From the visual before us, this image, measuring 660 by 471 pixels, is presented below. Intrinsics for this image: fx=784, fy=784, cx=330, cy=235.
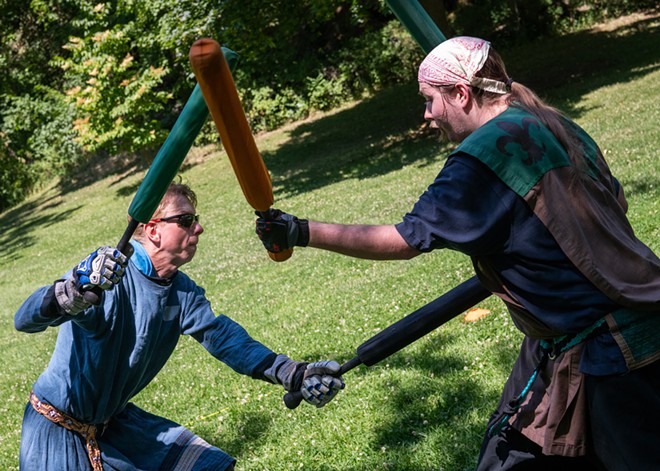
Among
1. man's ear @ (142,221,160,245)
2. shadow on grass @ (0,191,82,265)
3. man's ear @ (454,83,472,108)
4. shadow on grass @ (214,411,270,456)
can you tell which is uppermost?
man's ear @ (454,83,472,108)

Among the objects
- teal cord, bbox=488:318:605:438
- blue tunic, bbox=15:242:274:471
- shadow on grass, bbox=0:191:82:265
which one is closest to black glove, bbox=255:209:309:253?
blue tunic, bbox=15:242:274:471

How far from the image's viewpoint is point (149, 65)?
2466cm

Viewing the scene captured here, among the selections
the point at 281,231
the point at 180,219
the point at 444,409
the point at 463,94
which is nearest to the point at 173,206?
the point at 180,219

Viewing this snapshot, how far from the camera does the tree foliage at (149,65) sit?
21312mm

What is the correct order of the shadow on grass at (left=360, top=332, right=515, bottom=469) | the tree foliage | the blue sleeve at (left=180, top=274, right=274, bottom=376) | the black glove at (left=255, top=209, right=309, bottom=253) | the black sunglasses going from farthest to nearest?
the tree foliage, the shadow on grass at (left=360, top=332, right=515, bottom=469), the blue sleeve at (left=180, top=274, right=274, bottom=376), the black sunglasses, the black glove at (left=255, top=209, right=309, bottom=253)

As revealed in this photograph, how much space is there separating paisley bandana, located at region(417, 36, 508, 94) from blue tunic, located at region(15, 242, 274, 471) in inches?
61.8

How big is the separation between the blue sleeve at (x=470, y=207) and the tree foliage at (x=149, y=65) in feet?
50.9

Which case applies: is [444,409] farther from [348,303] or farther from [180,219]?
[348,303]

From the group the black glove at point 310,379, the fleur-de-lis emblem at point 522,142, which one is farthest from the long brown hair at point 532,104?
the black glove at point 310,379

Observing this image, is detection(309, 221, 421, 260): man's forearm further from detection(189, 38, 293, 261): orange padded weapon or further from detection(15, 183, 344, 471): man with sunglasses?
detection(15, 183, 344, 471): man with sunglasses

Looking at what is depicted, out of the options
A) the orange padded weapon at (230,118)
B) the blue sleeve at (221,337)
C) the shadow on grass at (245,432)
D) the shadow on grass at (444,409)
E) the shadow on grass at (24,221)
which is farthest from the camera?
the shadow on grass at (24,221)

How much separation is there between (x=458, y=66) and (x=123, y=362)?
1.92 m

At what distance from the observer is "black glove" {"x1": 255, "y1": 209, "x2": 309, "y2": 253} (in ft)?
9.66

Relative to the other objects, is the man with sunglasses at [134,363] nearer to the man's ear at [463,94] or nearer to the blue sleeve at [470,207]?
the blue sleeve at [470,207]
